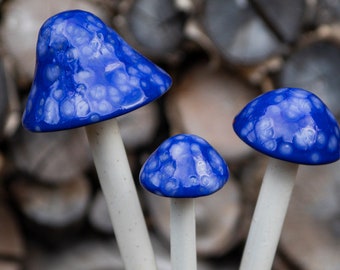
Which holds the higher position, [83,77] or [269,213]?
[83,77]

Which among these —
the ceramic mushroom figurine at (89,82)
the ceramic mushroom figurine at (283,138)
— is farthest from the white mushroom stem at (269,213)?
the ceramic mushroom figurine at (89,82)

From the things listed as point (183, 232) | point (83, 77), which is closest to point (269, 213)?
point (183, 232)

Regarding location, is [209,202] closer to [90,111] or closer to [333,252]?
[333,252]

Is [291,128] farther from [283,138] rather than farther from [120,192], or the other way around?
[120,192]

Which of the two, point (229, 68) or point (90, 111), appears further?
point (229, 68)

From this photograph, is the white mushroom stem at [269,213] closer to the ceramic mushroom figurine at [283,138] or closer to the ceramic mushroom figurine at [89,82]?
the ceramic mushroom figurine at [283,138]

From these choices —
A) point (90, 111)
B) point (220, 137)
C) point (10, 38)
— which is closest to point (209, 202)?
point (220, 137)
